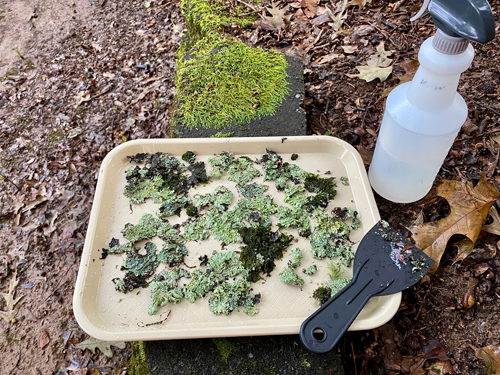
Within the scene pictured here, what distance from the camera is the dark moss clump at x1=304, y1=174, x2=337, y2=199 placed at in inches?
71.8

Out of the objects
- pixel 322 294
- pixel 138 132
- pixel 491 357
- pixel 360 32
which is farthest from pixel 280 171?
pixel 360 32

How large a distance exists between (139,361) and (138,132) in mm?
1751

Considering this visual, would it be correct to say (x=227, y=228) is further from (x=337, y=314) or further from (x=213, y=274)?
(x=337, y=314)

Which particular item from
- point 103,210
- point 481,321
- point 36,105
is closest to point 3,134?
point 36,105

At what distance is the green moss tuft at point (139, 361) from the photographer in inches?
59.8

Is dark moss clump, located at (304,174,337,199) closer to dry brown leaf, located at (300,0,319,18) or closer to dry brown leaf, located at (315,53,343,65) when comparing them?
dry brown leaf, located at (315,53,343,65)

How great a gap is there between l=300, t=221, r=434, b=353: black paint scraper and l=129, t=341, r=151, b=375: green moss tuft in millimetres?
696

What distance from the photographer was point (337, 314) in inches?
54.5

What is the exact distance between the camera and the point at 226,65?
2498 millimetres

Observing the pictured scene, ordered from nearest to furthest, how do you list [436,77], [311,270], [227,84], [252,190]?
[436,77] < [311,270] < [252,190] < [227,84]

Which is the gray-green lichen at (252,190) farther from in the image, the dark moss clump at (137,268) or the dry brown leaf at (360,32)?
the dry brown leaf at (360,32)

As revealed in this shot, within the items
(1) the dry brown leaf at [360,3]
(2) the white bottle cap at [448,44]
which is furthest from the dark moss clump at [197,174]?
(1) the dry brown leaf at [360,3]

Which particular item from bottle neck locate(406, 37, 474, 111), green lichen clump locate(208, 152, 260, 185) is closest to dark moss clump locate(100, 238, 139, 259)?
green lichen clump locate(208, 152, 260, 185)

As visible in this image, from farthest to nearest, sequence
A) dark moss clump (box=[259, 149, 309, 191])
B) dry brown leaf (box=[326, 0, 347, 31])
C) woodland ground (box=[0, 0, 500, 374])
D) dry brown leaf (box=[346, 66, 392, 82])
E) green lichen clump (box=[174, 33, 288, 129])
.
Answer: dry brown leaf (box=[326, 0, 347, 31])
dry brown leaf (box=[346, 66, 392, 82])
green lichen clump (box=[174, 33, 288, 129])
dark moss clump (box=[259, 149, 309, 191])
woodland ground (box=[0, 0, 500, 374])
